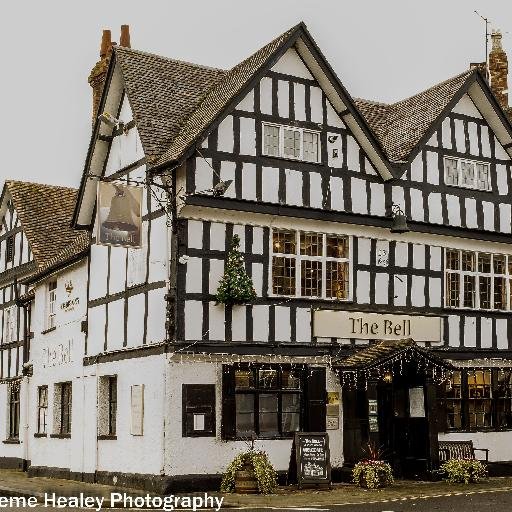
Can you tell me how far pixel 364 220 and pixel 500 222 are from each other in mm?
4353

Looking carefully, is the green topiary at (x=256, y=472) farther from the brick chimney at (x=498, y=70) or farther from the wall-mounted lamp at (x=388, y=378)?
the brick chimney at (x=498, y=70)

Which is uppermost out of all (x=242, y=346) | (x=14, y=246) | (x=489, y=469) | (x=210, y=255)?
(x=14, y=246)

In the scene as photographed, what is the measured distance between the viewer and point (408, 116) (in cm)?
2539

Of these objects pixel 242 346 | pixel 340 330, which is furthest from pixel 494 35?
pixel 242 346

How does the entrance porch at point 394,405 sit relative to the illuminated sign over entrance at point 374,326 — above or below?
below

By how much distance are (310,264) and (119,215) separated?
15.5 ft

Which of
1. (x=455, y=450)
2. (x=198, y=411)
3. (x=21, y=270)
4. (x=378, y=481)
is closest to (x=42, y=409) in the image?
(x=21, y=270)

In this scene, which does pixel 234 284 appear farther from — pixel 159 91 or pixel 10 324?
pixel 10 324

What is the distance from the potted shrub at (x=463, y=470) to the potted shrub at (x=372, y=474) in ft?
4.86

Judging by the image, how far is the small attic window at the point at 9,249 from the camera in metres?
32.7

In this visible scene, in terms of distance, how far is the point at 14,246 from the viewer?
32531mm

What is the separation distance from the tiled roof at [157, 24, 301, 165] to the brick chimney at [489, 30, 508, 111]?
8.22 m

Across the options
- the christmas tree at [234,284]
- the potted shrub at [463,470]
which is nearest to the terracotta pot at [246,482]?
the christmas tree at [234,284]

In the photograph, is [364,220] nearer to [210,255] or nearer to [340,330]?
[340,330]
